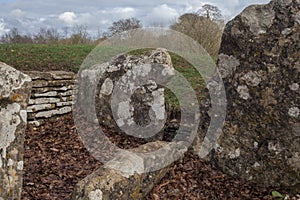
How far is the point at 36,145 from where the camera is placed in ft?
18.8

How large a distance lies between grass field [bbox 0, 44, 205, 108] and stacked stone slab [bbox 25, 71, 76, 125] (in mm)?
3414

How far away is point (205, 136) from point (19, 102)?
2.62 meters

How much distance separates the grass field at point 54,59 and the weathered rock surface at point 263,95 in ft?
15.0

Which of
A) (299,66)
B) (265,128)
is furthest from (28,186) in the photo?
(299,66)

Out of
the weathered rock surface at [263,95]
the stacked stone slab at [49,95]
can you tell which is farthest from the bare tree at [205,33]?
the weathered rock surface at [263,95]

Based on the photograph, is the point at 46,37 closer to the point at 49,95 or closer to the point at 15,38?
the point at 15,38

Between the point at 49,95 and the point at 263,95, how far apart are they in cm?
370

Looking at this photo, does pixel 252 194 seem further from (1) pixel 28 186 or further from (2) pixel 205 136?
(1) pixel 28 186

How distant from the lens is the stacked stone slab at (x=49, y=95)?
6676 millimetres

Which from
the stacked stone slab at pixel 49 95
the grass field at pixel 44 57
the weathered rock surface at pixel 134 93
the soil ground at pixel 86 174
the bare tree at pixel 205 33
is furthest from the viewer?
the bare tree at pixel 205 33

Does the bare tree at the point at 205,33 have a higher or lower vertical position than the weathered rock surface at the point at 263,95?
higher

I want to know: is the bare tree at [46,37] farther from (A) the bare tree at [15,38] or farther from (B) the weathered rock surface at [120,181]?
(B) the weathered rock surface at [120,181]

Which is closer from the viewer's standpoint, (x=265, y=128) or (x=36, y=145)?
(x=265, y=128)

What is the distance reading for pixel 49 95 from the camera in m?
6.87
